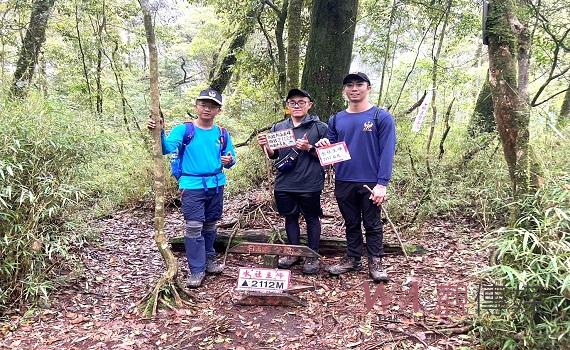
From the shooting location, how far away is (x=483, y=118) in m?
7.23

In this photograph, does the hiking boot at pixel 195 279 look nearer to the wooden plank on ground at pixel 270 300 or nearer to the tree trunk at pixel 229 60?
the wooden plank on ground at pixel 270 300

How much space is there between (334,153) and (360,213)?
71 cm

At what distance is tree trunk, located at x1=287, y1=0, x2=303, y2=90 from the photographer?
598 cm

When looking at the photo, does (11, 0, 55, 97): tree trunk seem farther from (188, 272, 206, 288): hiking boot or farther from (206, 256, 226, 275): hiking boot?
(188, 272, 206, 288): hiking boot

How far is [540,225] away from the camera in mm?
2605

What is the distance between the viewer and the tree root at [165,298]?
153 inches

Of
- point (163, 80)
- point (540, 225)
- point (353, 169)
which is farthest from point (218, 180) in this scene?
point (163, 80)

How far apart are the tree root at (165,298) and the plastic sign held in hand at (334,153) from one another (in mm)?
1788

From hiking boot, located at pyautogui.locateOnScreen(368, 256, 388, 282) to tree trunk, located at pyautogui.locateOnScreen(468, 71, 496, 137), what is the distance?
137 inches

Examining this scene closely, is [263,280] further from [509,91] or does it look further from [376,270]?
[509,91]

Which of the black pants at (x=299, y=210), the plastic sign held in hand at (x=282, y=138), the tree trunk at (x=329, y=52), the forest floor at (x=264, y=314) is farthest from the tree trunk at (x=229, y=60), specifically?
the forest floor at (x=264, y=314)

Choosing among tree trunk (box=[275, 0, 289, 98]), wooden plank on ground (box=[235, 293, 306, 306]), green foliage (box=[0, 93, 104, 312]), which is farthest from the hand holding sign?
tree trunk (box=[275, 0, 289, 98])

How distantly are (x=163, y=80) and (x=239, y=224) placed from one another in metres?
14.7

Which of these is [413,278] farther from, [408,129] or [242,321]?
[408,129]
